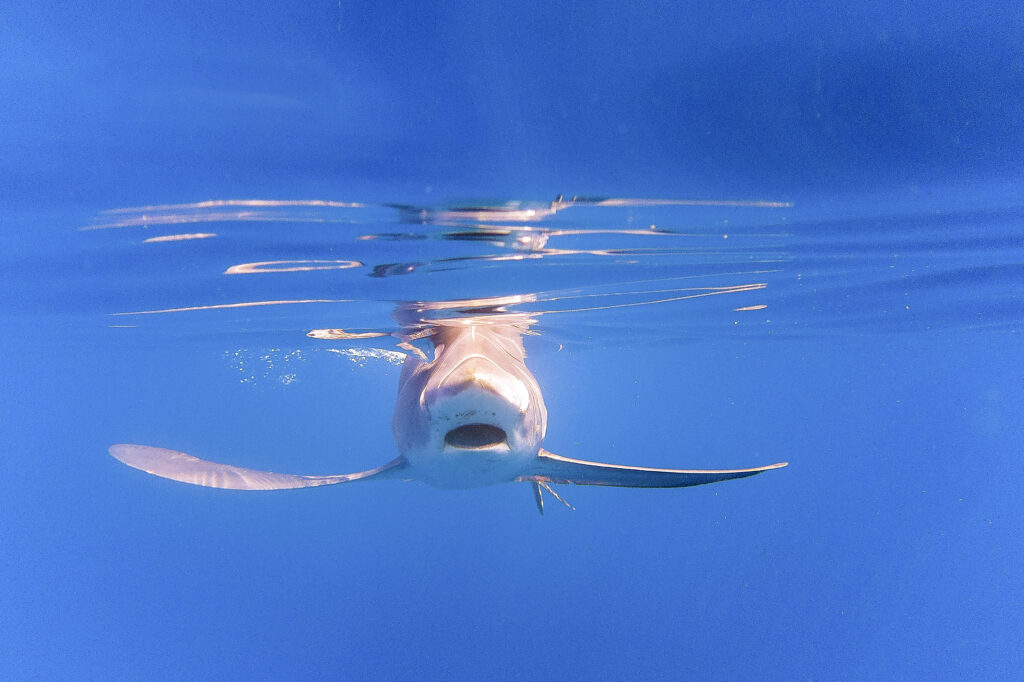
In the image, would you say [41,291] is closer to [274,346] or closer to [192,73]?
[274,346]

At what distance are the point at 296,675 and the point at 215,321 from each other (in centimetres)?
1952

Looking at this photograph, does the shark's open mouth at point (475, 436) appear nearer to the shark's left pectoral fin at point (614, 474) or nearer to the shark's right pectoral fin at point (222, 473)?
the shark's left pectoral fin at point (614, 474)

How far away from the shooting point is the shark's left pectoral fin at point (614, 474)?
6113mm

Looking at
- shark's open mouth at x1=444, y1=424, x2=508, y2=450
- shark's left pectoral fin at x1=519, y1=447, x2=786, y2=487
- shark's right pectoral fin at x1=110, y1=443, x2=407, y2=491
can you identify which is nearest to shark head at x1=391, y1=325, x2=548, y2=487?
shark's open mouth at x1=444, y1=424, x2=508, y2=450

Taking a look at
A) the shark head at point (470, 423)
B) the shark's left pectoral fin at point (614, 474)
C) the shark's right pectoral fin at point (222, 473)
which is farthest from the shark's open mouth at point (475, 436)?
the shark's right pectoral fin at point (222, 473)

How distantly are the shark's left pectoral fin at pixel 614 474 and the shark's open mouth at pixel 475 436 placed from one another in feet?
3.96

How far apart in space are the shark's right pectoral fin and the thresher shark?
0.01 metres

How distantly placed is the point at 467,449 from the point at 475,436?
0.20 metres

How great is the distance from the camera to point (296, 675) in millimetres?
27016

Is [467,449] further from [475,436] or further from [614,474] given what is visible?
[614,474]

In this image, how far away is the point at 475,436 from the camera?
227 inches

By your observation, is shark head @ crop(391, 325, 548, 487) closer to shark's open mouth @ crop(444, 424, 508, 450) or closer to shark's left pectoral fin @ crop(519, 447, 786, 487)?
shark's open mouth @ crop(444, 424, 508, 450)

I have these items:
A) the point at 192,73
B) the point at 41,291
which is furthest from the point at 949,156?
the point at 41,291

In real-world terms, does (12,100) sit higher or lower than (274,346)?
lower
